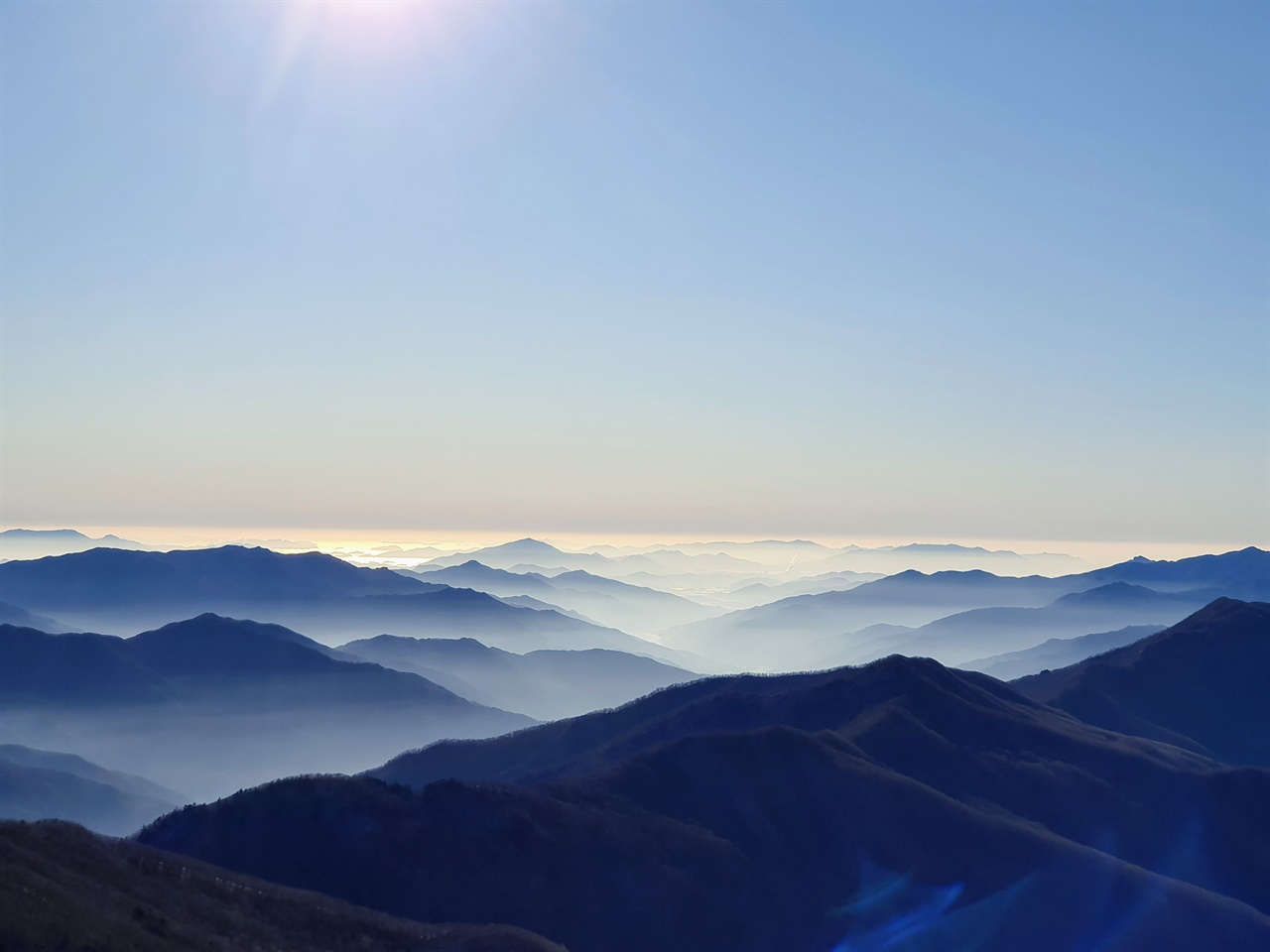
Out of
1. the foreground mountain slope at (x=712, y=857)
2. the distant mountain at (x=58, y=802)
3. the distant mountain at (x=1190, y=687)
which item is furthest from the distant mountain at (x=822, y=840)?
the distant mountain at (x=58, y=802)

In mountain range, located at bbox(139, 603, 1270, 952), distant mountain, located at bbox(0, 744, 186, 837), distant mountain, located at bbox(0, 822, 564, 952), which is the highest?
distant mountain, located at bbox(0, 822, 564, 952)

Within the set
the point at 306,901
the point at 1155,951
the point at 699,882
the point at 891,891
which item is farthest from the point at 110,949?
the point at 1155,951

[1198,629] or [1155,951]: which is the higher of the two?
[1198,629]

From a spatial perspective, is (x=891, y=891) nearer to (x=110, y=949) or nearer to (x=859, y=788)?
(x=859, y=788)

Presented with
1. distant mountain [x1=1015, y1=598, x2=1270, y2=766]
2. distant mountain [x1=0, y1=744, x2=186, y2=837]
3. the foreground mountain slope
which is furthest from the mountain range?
distant mountain [x1=0, y1=744, x2=186, y2=837]

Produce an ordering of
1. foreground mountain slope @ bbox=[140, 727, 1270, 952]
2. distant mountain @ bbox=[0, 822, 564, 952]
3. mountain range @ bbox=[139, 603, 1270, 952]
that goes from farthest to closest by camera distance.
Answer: mountain range @ bbox=[139, 603, 1270, 952] < foreground mountain slope @ bbox=[140, 727, 1270, 952] < distant mountain @ bbox=[0, 822, 564, 952]

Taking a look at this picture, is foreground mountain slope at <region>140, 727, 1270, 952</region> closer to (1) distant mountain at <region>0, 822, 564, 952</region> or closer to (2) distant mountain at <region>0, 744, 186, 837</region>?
(1) distant mountain at <region>0, 822, 564, 952</region>
